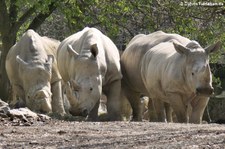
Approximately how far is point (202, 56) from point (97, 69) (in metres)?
1.94

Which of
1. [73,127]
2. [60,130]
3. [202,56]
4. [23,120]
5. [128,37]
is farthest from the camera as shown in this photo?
[128,37]

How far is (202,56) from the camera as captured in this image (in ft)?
45.8

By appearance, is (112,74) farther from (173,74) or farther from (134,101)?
(134,101)

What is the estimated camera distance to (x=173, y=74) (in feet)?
46.6

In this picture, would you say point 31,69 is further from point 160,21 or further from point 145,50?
point 160,21

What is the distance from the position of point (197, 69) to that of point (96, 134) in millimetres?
3758

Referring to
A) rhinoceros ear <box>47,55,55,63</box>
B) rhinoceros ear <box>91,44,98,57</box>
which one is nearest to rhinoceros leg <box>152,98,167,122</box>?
rhinoceros ear <box>91,44,98,57</box>

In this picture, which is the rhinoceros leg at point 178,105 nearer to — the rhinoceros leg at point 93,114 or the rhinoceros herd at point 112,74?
the rhinoceros herd at point 112,74

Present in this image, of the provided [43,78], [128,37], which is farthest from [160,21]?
[43,78]

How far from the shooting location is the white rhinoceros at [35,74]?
15930 mm

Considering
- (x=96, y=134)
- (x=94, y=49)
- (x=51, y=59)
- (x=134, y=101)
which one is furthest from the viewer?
(x=134, y=101)

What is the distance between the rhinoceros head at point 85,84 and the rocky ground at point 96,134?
1645 mm

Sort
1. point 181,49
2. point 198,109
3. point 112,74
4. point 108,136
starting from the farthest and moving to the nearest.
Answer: point 112,74
point 198,109
point 181,49
point 108,136

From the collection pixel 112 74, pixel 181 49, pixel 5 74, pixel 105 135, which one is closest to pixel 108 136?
pixel 105 135
